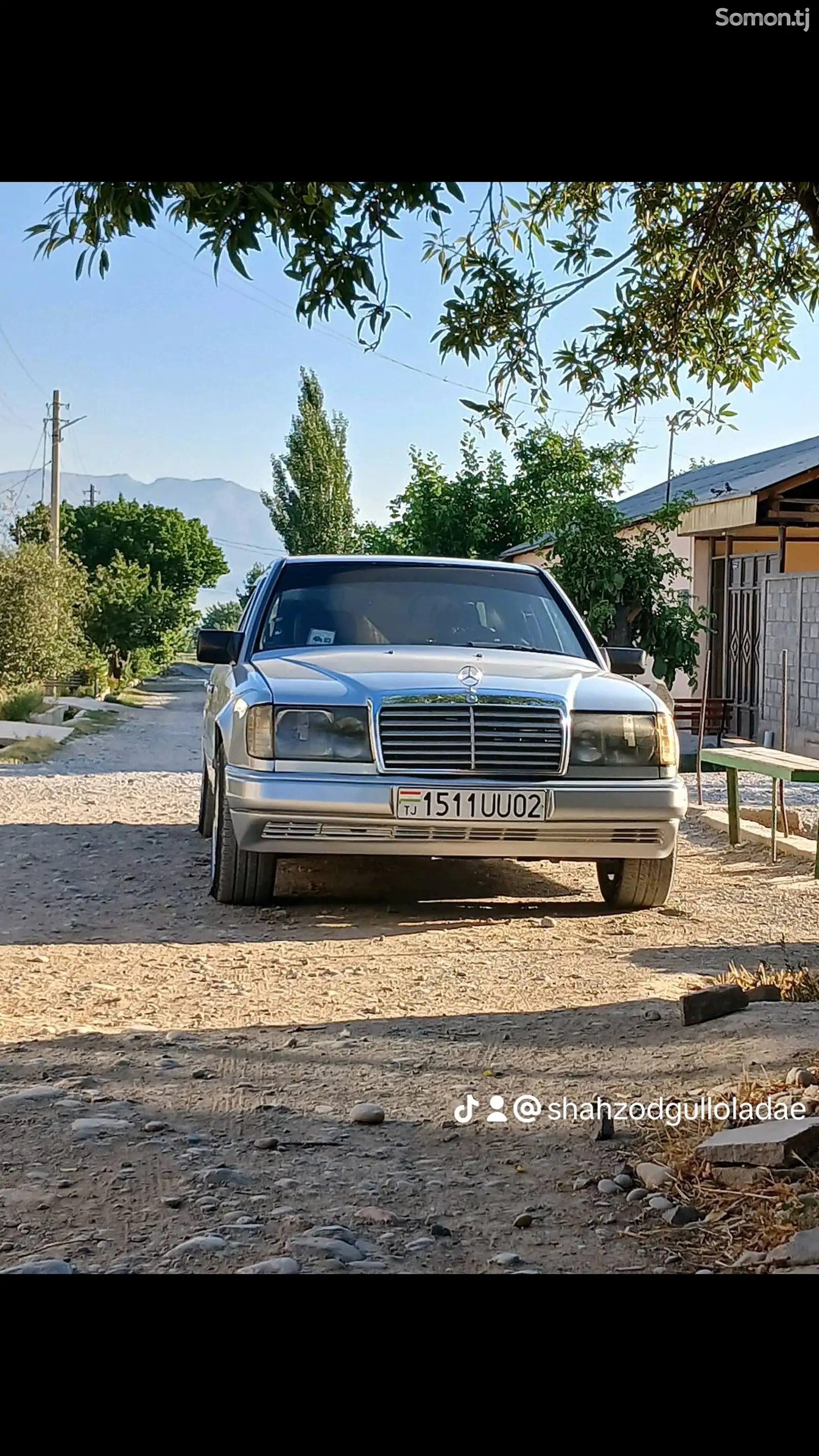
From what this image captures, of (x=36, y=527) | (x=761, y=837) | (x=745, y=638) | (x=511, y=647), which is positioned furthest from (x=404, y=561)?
(x=36, y=527)

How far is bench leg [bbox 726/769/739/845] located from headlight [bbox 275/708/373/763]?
3341 mm

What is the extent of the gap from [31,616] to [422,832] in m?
17.2

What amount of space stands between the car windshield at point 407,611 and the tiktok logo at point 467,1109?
9.77 feet

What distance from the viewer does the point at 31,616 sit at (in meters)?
21.8

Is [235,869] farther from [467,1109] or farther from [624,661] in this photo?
[467,1109]

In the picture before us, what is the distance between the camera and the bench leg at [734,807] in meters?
8.48

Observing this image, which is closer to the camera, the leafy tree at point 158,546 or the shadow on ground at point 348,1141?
the shadow on ground at point 348,1141

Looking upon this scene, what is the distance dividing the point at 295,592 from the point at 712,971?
2.67m

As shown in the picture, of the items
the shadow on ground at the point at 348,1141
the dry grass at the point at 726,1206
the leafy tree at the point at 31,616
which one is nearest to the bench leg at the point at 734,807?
the shadow on ground at the point at 348,1141

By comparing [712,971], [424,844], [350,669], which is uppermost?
[350,669]

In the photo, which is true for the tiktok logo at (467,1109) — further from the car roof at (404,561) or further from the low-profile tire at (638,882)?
the car roof at (404,561)
